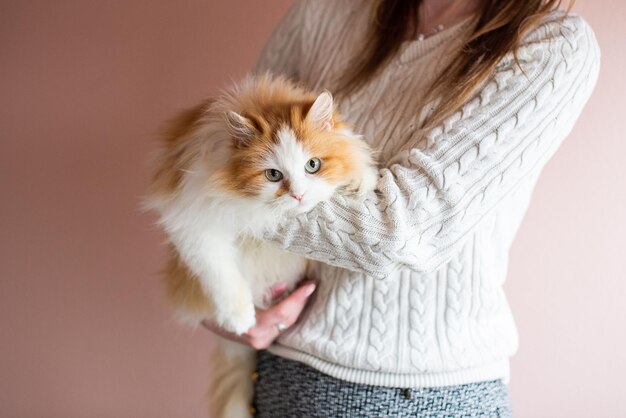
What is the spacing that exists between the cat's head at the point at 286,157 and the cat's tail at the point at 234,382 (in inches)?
18.8

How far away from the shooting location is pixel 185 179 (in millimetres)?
1044

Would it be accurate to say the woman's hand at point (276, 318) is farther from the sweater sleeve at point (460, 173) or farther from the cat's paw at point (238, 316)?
the sweater sleeve at point (460, 173)

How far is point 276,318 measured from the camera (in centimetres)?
114

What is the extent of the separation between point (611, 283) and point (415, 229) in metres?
0.95

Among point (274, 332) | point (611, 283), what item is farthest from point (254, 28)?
point (611, 283)

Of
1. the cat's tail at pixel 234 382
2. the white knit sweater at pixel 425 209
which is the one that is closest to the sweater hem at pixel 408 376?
the white knit sweater at pixel 425 209

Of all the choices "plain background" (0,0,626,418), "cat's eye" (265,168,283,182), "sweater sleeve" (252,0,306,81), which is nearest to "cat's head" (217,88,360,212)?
"cat's eye" (265,168,283,182)

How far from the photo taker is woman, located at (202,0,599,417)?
94cm

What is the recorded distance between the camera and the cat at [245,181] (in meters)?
0.96

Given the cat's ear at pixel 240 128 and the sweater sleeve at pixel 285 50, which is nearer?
the cat's ear at pixel 240 128

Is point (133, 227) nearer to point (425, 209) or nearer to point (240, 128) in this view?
point (240, 128)

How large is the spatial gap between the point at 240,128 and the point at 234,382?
61 centimetres

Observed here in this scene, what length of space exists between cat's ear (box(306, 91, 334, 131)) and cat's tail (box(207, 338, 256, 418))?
56cm

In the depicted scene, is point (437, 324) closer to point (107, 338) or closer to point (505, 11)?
point (505, 11)
